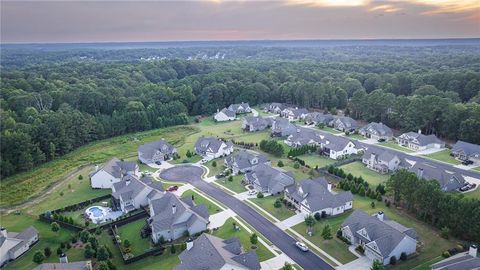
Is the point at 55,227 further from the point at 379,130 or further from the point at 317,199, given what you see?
the point at 379,130

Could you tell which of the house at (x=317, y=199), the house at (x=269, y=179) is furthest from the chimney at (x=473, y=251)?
the house at (x=269, y=179)

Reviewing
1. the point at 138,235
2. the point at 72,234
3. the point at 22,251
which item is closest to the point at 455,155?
the point at 138,235

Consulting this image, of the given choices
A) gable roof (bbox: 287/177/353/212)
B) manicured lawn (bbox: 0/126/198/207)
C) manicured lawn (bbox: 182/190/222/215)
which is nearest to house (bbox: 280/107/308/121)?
manicured lawn (bbox: 0/126/198/207)

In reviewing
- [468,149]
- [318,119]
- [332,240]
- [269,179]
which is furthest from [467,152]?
[332,240]

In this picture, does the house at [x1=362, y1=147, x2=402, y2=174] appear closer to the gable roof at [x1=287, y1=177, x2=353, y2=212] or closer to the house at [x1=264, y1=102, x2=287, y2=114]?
the gable roof at [x1=287, y1=177, x2=353, y2=212]

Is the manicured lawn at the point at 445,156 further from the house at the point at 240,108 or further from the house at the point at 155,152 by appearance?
the house at the point at 240,108
